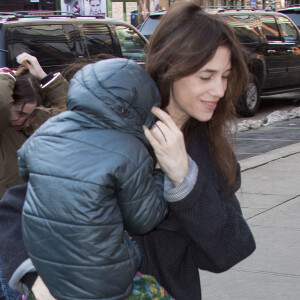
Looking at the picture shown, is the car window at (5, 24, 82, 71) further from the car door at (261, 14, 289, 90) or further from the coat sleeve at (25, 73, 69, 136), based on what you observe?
the coat sleeve at (25, 73, 69, 136)

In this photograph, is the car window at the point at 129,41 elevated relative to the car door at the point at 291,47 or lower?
elevated

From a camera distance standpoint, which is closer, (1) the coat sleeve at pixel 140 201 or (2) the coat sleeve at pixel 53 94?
(1) the coat sleeve at pixel 140 201

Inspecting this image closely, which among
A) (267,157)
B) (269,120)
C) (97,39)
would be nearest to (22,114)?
(267,157)

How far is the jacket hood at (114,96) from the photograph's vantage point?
1745mm

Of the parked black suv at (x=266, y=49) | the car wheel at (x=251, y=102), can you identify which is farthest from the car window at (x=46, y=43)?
the car wheel at (x=251, y=102)

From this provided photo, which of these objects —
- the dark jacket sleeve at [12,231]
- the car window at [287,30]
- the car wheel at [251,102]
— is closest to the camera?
the dark jacket sleeve at [12,231]

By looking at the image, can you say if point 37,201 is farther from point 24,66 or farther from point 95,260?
point 24,66

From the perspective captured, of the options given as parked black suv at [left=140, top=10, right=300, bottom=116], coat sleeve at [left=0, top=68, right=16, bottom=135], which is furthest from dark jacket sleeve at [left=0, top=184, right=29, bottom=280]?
parked black suv at [left=140, top=10, right=300, bottom=116]

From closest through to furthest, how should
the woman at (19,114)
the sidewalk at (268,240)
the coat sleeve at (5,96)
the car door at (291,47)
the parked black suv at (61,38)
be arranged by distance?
the coat sleeve at (5,96) < the woman at (19,114) < the sidewalk at (268,240) < the parked black suv at (61,38) < the car door at (291,47)

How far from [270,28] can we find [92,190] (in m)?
13.0

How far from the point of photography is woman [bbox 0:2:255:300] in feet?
6.28

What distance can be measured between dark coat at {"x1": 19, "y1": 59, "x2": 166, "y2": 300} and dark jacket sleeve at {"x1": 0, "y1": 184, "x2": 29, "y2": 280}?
175 mm

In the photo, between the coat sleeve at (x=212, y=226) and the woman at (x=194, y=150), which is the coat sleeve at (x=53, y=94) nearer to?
the woman at (x=194, y=150)

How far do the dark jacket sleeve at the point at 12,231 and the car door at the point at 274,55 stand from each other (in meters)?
11.9
